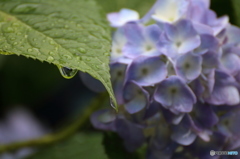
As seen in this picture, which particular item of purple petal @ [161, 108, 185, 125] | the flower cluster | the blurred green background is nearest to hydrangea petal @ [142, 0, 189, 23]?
the flower cluster

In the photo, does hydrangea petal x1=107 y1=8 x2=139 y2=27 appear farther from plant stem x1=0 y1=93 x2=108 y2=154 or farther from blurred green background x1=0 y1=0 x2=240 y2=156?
blurred green background x1=0 y1=0 x2=240 y2=156

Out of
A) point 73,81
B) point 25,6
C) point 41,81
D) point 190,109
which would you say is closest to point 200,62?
point 190,109

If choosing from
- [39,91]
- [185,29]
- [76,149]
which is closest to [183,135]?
[185,29]

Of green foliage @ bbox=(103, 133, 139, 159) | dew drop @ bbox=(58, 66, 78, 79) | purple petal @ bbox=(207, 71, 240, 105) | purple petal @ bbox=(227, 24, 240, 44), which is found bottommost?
green foliage @ bbox=(103, 133, 139, 159)

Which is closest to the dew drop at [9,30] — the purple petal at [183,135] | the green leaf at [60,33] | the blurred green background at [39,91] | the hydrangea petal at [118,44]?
the green leaf at [60,33]

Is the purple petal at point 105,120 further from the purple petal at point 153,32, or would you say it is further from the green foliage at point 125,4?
the green foliage at point 125,4

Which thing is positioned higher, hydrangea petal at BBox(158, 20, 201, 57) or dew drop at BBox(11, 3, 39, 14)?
dew drop at BBox(11, 3, 39, 14)
